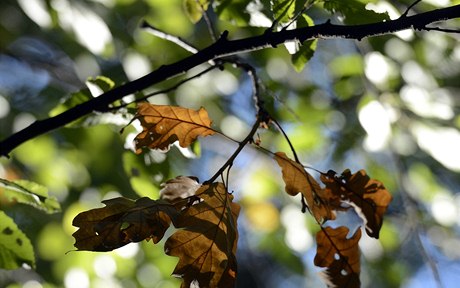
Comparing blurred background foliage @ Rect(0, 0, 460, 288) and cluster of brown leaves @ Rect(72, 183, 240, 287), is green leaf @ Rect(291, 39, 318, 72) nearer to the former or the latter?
cluster of brown leaves @ Rect(72, 183, 240, 287)

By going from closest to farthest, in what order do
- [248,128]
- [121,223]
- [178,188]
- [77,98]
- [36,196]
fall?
[121,223], [178,188], [36,196], [77,98], [248,128]

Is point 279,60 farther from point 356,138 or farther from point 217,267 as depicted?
point 217,267

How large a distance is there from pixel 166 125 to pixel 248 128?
1197 millimetres

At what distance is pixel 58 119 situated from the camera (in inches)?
24.0

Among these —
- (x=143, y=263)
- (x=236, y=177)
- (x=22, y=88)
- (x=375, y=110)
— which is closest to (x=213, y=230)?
(x=375, y=110)

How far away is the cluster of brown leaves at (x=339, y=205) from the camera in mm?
652

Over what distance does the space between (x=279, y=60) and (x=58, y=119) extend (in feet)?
4.38

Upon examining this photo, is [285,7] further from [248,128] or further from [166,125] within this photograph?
[248,128]

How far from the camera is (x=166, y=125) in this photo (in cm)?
66

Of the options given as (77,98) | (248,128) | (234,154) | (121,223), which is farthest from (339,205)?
(248,128)

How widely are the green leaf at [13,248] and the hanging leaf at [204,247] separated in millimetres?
274

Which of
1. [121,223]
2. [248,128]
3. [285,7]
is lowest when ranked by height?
[121,223]

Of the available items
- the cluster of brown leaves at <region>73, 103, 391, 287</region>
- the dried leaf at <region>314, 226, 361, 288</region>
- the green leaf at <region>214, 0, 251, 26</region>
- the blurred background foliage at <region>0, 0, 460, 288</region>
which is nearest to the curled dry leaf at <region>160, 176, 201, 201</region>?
the cluster of brown leaves at <region>73, 103, 391, 287</region>

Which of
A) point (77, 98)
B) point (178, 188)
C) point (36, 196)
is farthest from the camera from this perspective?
point (77, 98)
